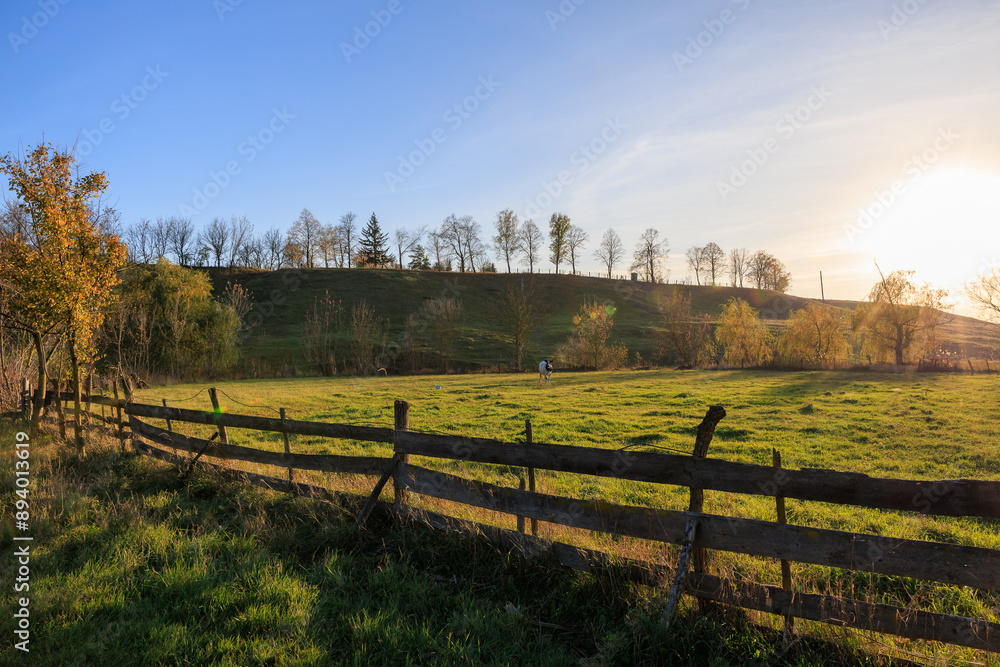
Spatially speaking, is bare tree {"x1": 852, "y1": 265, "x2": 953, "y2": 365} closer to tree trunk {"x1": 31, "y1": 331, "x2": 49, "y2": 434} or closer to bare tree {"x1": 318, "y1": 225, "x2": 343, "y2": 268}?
tree trunk {"x1": 31, "y1": 331, "x2": 49, "y2": 434}

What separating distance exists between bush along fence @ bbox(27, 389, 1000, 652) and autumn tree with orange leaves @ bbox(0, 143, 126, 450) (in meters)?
9.32

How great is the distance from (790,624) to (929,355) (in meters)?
50.2

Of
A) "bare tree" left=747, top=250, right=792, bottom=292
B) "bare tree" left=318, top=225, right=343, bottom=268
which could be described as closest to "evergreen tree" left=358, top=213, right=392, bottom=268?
"bare tree" left=318, top=225, right=343, bottom=268

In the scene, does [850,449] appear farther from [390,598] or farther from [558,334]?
[558,334]

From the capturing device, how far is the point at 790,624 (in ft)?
12.5

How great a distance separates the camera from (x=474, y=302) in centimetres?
8319

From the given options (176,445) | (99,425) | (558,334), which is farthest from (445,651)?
(558,334)

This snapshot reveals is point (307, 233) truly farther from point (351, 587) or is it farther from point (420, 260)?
point (351, 587)

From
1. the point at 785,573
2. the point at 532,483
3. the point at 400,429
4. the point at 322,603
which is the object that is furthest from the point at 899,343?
the point at 322,603

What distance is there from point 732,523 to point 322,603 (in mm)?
3571

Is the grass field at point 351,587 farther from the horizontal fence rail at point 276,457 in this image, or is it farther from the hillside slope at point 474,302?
the hillside slope at point 474,302

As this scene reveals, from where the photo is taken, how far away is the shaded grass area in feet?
11.8

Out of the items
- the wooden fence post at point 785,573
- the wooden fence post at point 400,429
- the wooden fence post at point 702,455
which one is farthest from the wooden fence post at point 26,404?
the wooden fence post at point 785,573

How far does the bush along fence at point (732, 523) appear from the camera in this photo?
341 cm
